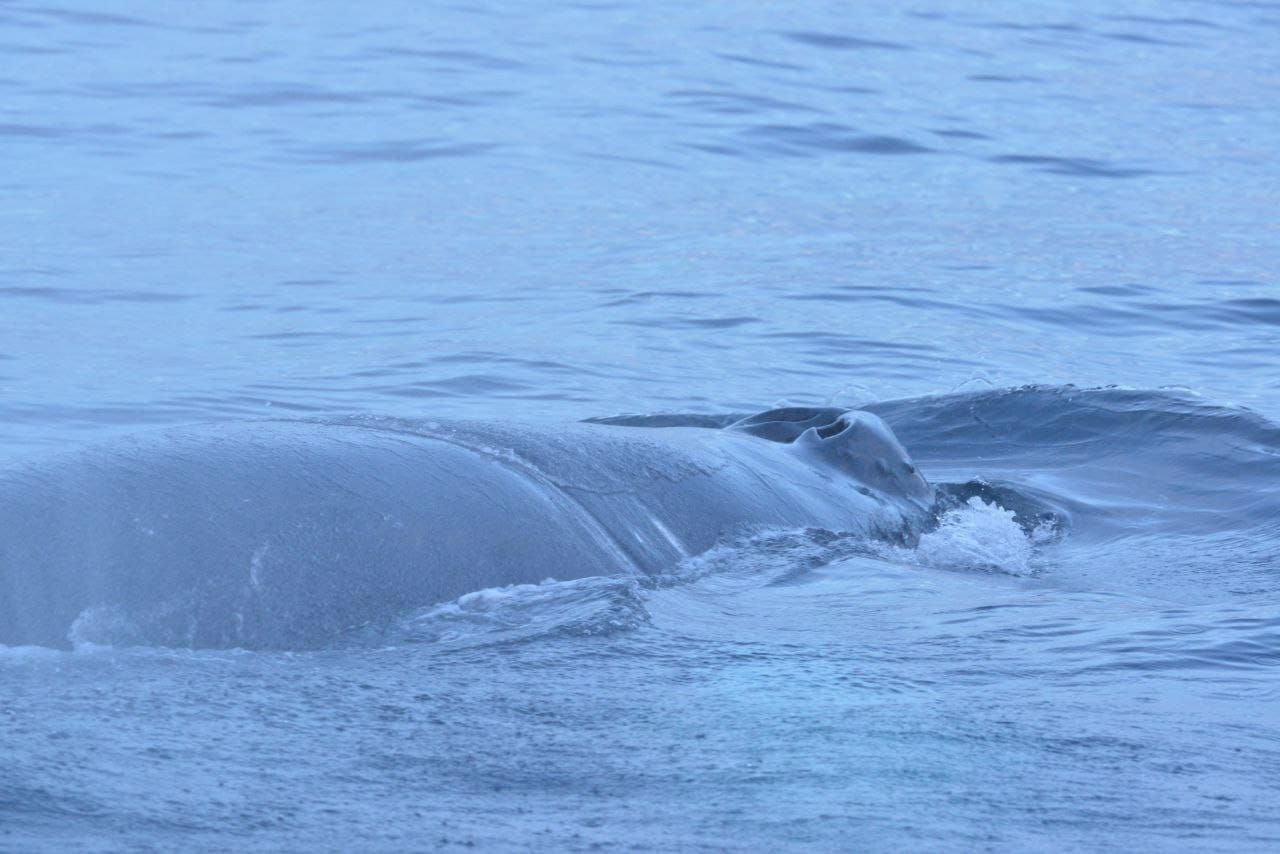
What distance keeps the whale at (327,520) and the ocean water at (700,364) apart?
3.3 inches

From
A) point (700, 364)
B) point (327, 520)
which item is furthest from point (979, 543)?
point (700, 364)

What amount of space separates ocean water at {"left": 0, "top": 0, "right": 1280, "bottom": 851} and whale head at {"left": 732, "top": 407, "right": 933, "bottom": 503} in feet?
0.85

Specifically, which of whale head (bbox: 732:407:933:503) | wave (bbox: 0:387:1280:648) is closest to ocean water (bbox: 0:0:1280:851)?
wave (bbox: 0:387:1280:648)

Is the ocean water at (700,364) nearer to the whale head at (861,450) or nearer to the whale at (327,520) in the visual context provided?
the whale at (327,520)

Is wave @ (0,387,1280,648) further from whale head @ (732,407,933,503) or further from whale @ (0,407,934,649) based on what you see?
whale head @ (732,407,933,503)

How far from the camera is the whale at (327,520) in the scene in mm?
5473

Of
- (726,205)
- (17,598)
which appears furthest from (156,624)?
(726,205)

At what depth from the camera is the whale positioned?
5.47 meters

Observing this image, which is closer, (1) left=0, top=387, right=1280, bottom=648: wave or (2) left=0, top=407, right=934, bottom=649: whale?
(2) left=0, top=407, right=934, bottom=649: whale

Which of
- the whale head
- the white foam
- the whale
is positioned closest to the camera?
the whale

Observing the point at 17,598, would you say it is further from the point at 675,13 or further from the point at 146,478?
the point at 675,13

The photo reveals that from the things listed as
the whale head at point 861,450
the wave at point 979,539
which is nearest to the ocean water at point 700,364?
the wave at point 979,539

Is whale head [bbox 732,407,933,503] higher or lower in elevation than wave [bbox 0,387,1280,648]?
higher

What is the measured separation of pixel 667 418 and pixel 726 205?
7.30 m
